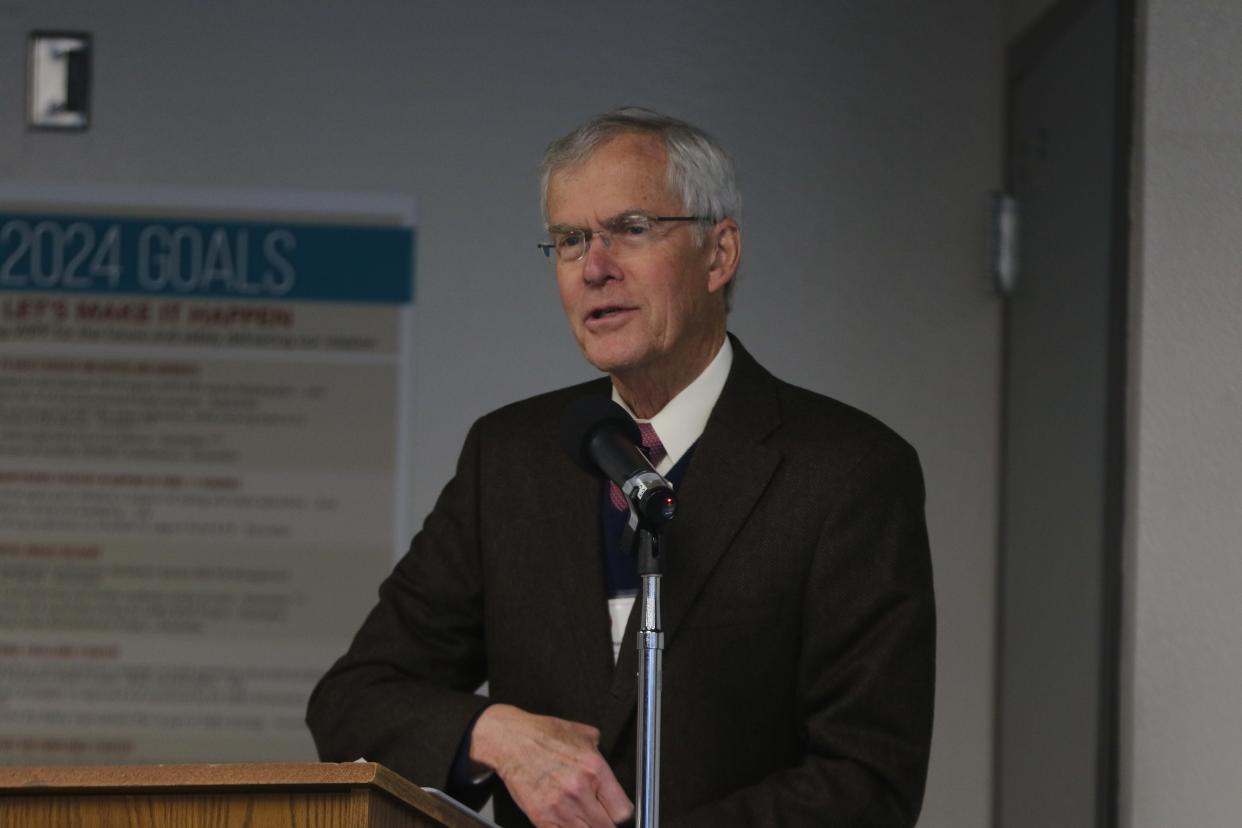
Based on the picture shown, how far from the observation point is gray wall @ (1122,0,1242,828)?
240 centimetres

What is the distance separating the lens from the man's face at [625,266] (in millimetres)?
2004

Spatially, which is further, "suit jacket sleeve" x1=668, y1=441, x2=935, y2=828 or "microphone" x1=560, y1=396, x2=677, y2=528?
"suit jacket sleeve" x1=668, y1=441, x2=935, y2=828

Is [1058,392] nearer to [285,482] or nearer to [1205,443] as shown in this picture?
[1205,443]

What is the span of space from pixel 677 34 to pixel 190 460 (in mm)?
1332

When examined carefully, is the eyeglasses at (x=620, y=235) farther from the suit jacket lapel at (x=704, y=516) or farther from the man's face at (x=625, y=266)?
the suit jacket lapel at (x=704, y=516)

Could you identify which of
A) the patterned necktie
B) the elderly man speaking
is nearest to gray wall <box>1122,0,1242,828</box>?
the elderly man speaking

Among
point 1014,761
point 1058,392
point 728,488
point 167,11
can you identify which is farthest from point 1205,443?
point 167,11

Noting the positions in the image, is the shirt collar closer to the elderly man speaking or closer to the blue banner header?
the elderly man speaking

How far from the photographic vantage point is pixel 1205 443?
242 centimetres

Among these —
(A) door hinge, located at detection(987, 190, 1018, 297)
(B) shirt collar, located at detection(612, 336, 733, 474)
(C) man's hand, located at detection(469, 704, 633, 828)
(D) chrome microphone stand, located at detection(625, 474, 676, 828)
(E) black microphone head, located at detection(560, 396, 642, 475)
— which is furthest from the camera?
(A) door hinge, located at detection(987, 190, 1018, 297)

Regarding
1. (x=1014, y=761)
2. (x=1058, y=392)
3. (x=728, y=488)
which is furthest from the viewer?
(x=1014, y=761)

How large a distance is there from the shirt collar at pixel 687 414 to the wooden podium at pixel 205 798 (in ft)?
2.66

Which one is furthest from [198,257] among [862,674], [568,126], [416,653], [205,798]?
[205,798]

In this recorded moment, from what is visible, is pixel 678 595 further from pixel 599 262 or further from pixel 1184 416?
pixel 1184 416
